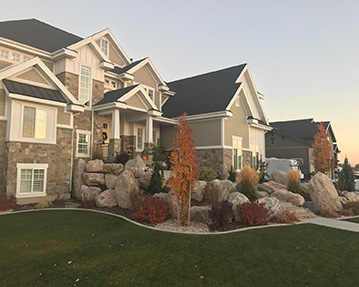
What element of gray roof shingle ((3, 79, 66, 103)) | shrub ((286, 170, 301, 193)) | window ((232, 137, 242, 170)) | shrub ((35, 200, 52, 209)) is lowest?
shrub ((35, 200, 52, 209))

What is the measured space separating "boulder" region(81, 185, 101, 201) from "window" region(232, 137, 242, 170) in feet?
35.4

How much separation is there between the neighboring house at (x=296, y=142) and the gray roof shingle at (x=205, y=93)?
573 inches

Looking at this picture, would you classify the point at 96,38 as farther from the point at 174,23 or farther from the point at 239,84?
the point at 239,84

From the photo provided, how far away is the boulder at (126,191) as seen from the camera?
Result: 11.2 metres

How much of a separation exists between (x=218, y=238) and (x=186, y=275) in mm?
2488

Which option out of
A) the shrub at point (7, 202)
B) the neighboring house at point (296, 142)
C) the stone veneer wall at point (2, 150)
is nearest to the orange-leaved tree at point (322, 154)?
the neighboring house at point (296, 142)

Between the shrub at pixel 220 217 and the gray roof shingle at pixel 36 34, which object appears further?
the gray roof shingle at pixel 36 34

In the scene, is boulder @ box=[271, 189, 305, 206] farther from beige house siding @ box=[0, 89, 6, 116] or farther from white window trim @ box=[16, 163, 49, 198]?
beige house siding @ box=[0, 89, 6, 116]

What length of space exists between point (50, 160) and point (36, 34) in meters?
10.2

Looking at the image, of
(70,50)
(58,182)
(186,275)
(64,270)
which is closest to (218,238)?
(186,275)

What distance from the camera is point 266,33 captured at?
1573cm

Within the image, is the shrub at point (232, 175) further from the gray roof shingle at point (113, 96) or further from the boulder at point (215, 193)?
the gray roof shingle at point (113, 96)

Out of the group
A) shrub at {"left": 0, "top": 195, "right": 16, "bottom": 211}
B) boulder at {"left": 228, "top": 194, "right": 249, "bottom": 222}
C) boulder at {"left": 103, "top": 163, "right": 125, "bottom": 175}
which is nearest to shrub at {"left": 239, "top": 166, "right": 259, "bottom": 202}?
boulder at {"left": 228, "top": 194, "right": 249, "bottom": 222}

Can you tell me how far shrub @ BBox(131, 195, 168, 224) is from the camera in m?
9.07
